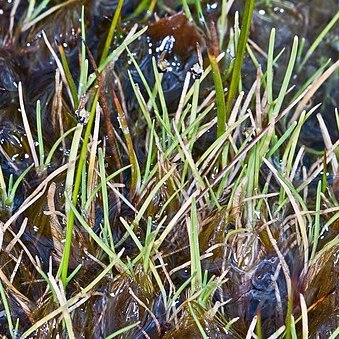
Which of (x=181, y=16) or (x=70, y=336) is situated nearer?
(x=70, y=336)

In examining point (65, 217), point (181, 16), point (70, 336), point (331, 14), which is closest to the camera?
point (70, 336)

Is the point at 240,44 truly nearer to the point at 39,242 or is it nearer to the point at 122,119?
the point at 122,119

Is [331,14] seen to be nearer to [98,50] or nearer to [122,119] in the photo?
[98,50]

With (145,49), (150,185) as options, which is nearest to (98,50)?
(145,49)

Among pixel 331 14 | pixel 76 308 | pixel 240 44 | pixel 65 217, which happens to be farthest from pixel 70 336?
pixel 331 14

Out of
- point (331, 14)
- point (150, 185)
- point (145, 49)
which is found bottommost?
point (150, 185)

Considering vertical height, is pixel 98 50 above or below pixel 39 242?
above

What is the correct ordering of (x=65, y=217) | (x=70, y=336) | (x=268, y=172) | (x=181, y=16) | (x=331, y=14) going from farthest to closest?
(x=331, y=14), (x=181, y=16), (x=268, y=172), (x=65, y=217), (x=70, y=336)
